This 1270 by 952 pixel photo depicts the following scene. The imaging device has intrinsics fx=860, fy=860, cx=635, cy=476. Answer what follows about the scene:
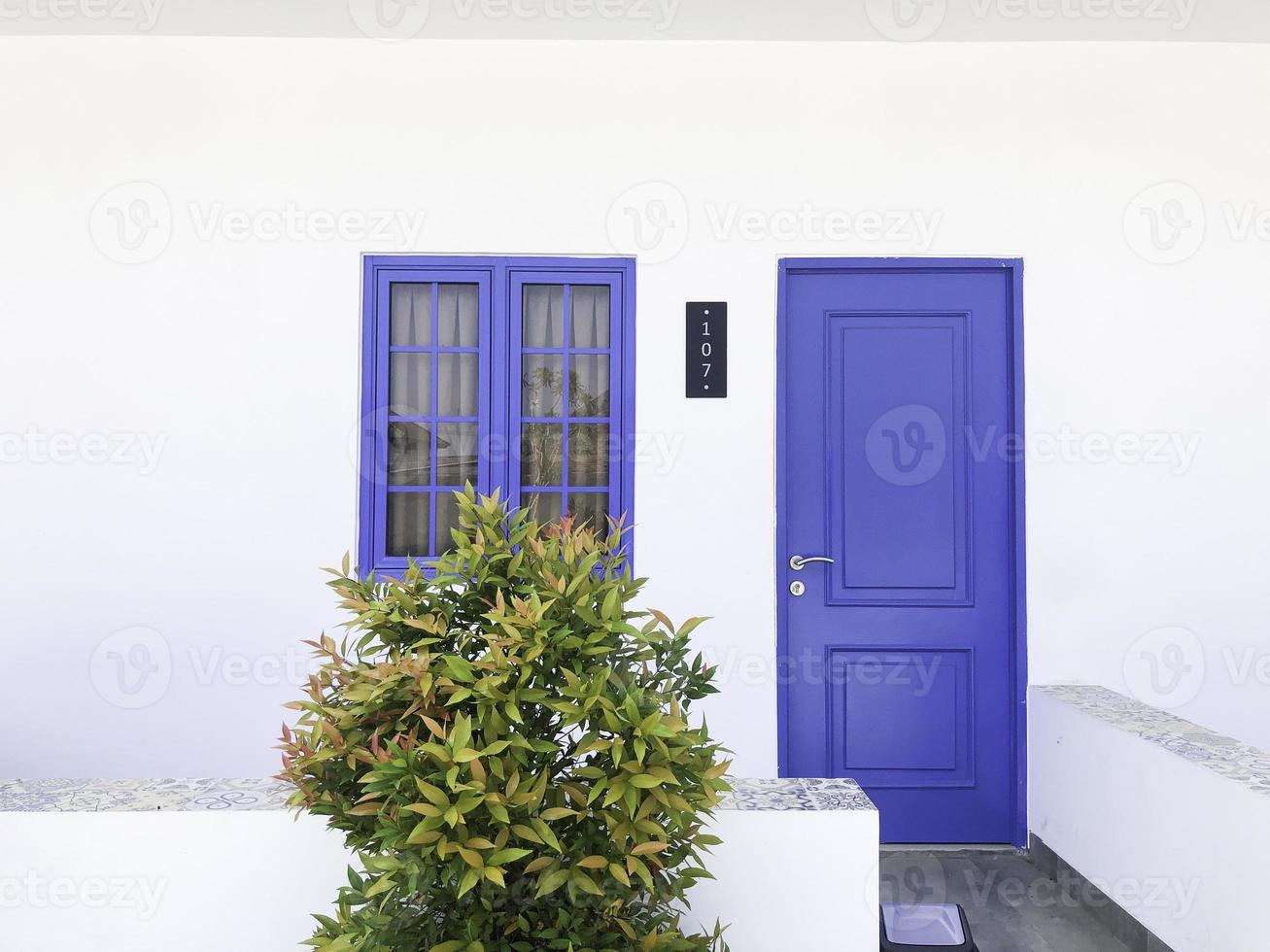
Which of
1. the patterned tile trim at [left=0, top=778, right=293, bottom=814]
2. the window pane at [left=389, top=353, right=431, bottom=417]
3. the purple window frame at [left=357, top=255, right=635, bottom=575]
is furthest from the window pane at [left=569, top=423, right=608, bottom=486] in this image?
the patterned tile trim at [left=0, top=778, right=293, bottom=814]

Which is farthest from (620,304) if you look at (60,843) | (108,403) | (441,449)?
(60,843)

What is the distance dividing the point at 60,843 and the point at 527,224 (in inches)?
94.1

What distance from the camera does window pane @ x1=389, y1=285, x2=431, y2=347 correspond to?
3289 mm

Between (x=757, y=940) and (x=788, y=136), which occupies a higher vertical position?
(x=788, y=136)

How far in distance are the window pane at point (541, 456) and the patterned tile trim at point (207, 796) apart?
1.56m

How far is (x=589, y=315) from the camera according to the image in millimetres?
3297

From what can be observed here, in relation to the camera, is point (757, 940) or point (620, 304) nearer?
point (757, 940)

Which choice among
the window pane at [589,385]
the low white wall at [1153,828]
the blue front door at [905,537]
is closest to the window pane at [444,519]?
the window pane at [589,385]

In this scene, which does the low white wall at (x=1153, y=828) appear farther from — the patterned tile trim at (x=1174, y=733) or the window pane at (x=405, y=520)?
the window pane at (x=405, y=520)

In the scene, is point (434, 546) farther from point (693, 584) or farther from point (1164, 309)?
point (1164, 309)

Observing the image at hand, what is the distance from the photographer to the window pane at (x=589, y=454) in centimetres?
326

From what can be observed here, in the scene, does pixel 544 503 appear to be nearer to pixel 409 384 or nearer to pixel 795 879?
pixel 409 384

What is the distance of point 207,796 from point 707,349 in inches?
85.5

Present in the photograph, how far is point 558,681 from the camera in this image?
55.7 inches
